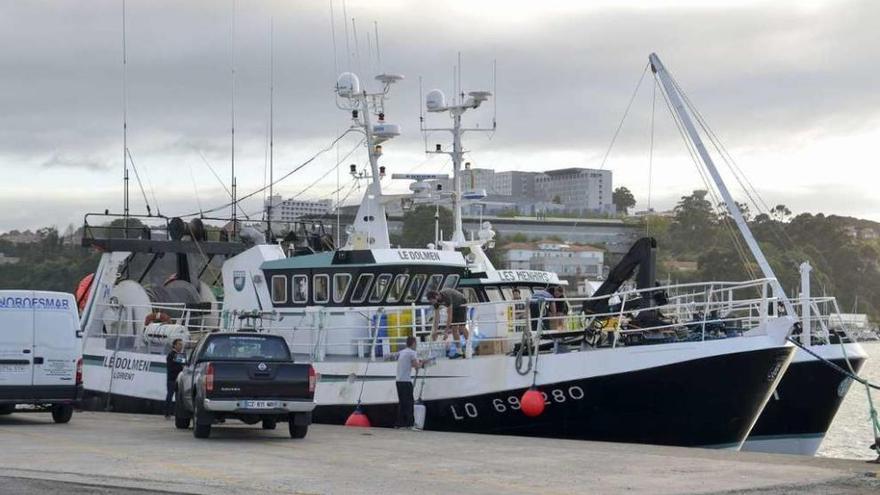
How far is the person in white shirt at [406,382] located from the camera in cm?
2253

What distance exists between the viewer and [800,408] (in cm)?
2841

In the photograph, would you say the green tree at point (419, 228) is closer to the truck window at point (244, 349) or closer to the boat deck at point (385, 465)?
the truck window at point (244, 349)

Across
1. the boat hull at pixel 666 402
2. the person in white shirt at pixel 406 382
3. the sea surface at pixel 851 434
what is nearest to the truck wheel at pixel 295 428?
the person in white shirt at pixel 406 382

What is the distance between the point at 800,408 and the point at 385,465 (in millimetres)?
14996

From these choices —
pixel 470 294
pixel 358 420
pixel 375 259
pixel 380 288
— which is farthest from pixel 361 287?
pixel 470 294

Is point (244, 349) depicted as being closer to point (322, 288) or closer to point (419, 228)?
point (322, 288)

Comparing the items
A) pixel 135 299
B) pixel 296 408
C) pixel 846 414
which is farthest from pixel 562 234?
pixel 296 408

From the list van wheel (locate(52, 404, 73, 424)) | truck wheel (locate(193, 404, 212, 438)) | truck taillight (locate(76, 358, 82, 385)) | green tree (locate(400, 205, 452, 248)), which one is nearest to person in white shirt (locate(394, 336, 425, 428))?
truck wheel (locate(193, 404, 212, 438))

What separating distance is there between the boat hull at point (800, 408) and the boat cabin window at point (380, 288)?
27.9 ft

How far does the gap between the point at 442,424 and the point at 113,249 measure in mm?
10473

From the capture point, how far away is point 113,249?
99.7 feet

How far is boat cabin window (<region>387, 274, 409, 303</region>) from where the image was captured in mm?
26312

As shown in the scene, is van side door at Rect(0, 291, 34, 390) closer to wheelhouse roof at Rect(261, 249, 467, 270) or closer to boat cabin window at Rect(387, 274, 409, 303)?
wheelhouse roof at Rect(261, 249, 467, 270)

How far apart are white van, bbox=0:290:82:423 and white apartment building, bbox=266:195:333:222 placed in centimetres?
988
